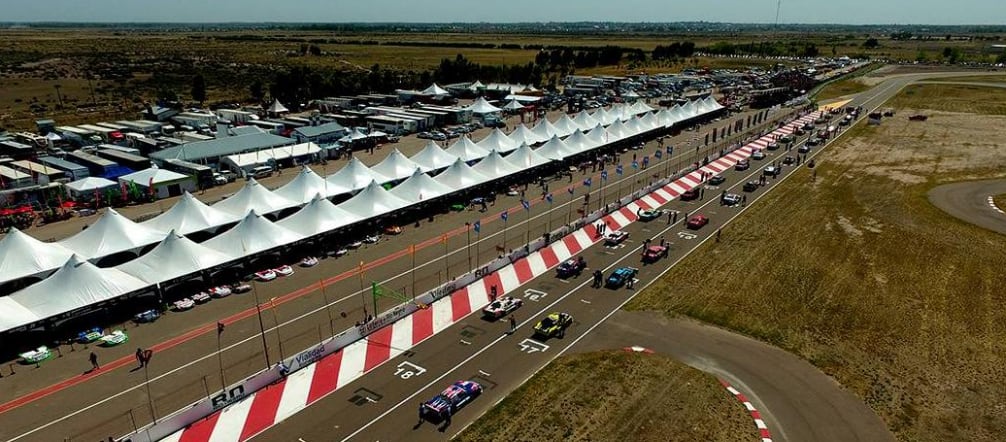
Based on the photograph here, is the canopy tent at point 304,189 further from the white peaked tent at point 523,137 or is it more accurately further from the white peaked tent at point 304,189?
the white peaked tent at point 523,137

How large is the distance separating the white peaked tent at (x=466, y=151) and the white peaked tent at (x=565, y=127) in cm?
1613

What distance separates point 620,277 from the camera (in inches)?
1537

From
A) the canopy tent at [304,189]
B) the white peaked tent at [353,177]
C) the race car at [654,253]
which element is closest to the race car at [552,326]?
the race car at [654,253]

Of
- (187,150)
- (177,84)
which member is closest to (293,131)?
(187,150)

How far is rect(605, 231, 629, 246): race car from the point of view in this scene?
4678 centimetres

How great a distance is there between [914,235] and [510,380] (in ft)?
128

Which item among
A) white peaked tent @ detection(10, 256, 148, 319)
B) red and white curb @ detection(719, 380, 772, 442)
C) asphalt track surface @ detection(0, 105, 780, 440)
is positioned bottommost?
red and white curb @ detection(719, 380, 772, 442)

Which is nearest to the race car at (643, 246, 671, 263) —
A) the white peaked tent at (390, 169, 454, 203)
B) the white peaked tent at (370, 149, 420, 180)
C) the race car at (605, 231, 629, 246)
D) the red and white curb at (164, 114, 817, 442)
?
the race car at (605, 231, 629, 246)

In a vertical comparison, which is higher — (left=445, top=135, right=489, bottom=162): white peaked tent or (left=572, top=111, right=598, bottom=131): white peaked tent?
(left=572, top=111, right=598, bottom=131): white peaked tent

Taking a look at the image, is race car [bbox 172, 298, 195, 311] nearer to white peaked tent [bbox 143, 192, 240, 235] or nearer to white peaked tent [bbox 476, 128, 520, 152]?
white peaked tent [bbox 143, 192, 240, 235]

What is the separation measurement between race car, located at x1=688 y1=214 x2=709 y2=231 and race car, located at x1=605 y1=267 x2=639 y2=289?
12806mm

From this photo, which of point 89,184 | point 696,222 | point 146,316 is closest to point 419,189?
point 696,222

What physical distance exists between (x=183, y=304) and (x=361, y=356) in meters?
13.3

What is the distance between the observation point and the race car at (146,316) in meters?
34.2
